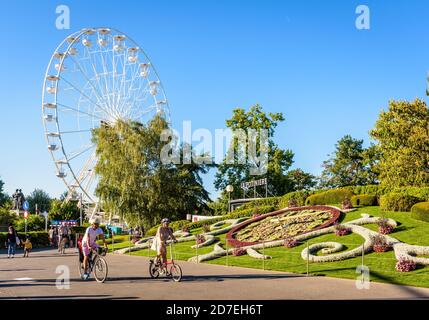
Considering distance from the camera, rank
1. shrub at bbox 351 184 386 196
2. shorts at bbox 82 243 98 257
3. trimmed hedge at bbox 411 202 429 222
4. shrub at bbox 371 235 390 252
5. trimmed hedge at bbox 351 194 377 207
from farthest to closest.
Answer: shrub at bbox 351 184 386 196
trimmed hedge at bbox 351 194 377 207
trimmed hedge at bbox 411 202 429 222
shrub at bbox 371 235 390 252
shorts at bbox 82 243 98 257

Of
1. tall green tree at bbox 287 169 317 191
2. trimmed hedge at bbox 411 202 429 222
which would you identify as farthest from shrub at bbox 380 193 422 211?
tall green tree at bbox 287 169 317 191

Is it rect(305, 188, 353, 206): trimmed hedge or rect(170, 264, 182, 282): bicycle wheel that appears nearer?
rect(170, 264, 182, 282): bicycle wheel

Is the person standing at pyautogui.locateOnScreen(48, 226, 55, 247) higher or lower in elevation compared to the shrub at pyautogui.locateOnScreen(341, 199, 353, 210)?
lower

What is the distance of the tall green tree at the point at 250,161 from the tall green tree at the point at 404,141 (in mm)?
18175

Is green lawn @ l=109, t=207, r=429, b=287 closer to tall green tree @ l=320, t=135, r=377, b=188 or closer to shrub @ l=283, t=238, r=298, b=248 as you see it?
shrub @ l=283, t=238, r=298, b=248

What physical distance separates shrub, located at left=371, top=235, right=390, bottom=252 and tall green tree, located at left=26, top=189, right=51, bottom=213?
122273 mm

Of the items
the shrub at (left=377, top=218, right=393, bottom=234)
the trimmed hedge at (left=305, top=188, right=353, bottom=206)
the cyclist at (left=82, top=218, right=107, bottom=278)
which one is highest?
the trimmed hedge at (left=305, top=188, right=353, bottom=206)

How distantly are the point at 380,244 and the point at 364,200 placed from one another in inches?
512

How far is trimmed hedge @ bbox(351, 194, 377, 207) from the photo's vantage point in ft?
106

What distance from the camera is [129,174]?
42438 millimetres

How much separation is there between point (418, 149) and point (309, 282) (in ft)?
97.5

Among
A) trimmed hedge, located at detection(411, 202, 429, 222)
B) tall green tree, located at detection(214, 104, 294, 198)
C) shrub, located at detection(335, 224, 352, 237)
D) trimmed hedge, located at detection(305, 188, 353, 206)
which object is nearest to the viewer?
shrub, located at detection(335, 224, 352, 237)

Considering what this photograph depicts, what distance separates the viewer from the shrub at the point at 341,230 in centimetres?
2369

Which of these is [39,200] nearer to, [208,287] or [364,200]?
[364,200]
